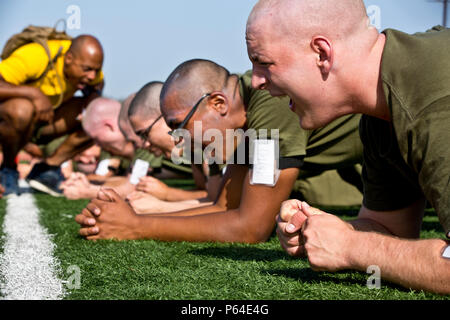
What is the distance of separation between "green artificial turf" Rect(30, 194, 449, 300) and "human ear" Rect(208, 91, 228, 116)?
2.56 ft

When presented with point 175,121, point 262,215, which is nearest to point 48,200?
point 175,121

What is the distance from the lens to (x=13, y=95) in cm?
642

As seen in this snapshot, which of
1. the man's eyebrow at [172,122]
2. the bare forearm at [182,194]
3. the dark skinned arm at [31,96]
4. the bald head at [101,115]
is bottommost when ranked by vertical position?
the bare forearm at [182,194]

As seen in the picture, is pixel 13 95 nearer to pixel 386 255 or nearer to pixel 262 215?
pixel 262 215

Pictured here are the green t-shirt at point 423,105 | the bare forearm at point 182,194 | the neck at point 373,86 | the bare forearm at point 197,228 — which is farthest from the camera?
the bare forearm at point 182,194

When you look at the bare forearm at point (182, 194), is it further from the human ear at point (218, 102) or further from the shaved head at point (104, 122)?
the human ear at point (218, 102)

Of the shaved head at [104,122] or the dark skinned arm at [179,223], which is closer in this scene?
the dark skinned arm at [179,223]

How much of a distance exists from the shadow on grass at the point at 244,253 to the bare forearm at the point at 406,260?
0.90 metres

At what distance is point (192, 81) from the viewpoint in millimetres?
3244

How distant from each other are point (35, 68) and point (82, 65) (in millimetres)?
581

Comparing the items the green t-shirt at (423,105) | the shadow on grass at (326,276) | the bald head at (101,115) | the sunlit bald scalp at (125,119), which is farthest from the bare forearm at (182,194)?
the green t-shirt at (423,105)

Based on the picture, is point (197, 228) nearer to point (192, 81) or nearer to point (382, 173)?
point (192, 81)

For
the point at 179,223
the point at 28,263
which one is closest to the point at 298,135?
the point at 179,223

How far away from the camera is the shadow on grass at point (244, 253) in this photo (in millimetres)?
2820
